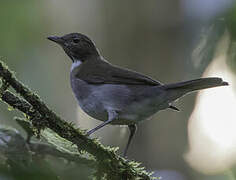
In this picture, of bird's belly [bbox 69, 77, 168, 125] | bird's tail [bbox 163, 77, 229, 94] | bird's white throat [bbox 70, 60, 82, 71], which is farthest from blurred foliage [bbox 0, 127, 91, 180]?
bird's white throat [bbox 70, 60, 82, 71]

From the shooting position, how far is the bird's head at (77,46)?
5.74 metres

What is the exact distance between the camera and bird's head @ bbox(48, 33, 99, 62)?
5.74 meters

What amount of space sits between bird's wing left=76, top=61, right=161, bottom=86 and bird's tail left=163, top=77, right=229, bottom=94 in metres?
0.31

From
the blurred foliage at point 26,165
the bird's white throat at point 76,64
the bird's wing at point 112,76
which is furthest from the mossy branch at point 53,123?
the bird's white throat at point 76,64

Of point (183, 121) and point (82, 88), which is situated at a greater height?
point (183, 121)

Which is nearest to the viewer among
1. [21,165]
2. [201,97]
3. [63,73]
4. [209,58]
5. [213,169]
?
[21,165]

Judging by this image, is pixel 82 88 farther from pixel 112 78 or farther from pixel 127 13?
pixel 127 13

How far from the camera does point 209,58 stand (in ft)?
5.58

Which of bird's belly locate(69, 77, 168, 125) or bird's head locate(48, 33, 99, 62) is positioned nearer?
bird's belly locate(69, 77, 168, 125)

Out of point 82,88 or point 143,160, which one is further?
point 143,160

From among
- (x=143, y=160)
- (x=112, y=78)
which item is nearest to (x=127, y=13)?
(x=143, y=160)

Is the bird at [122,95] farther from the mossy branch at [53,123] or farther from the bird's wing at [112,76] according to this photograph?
the mossy branch at [53,123]

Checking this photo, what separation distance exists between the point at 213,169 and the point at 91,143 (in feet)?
16.7

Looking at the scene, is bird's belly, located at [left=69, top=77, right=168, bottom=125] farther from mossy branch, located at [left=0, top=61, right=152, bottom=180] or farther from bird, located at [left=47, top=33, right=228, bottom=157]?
mossy branch, located at [left=0, top=61, right=152, bottom=180]
